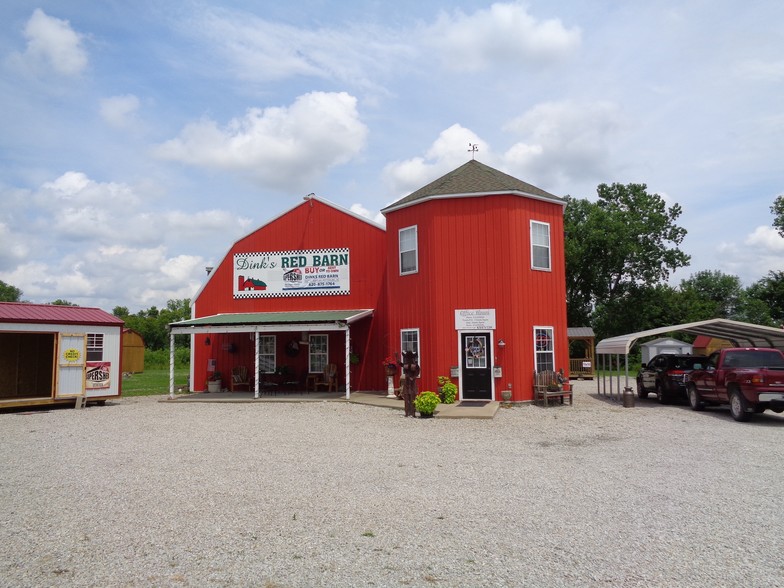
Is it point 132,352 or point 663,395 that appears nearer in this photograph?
point 663,395

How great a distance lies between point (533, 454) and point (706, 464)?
2475 millimetres

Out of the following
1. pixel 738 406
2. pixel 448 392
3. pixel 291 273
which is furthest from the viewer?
pixel 291 273

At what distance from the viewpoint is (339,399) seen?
1877 cm

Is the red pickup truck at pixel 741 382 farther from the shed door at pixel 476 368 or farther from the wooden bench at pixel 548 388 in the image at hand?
the shed door at pixel 476 368

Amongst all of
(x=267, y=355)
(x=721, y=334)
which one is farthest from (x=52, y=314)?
(x=721, y=334)

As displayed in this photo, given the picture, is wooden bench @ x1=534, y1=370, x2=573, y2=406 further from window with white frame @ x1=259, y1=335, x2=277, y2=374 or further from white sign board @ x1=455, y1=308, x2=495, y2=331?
window with white frame @ x1=259, y1=335, x2=277, y2=374

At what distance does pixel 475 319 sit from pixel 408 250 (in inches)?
128

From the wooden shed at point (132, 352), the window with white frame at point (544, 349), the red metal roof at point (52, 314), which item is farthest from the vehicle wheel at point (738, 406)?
the wooden shed at point (132, 352)

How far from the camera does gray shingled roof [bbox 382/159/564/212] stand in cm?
1802

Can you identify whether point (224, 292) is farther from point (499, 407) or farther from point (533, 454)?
point (533, 454)

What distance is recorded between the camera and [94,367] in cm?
1855

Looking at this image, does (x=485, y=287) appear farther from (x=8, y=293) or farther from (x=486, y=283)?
(x=8, y=293)

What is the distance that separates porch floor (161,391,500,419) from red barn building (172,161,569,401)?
0.66m

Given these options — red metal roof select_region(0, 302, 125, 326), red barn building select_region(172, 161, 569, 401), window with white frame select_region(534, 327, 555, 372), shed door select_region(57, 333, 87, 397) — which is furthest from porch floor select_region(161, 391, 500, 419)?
red metal roof select_region(0, 302, 125, 326)
